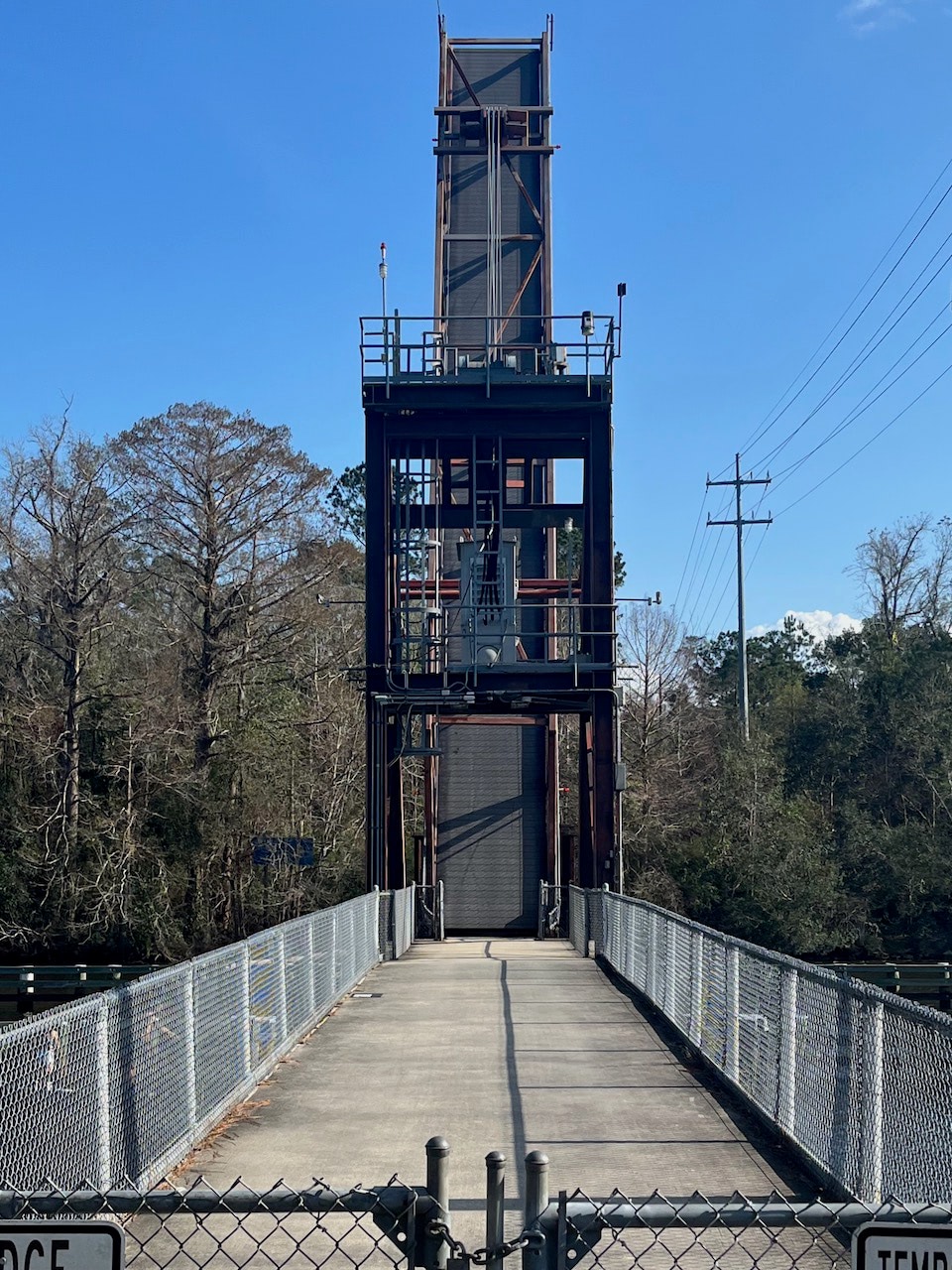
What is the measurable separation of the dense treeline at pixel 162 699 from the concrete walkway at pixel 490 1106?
30.7 m

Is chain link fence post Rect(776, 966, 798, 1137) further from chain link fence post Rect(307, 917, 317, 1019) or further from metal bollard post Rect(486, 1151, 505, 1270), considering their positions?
chain link fence post Rect(307, 917, 317, 1019)

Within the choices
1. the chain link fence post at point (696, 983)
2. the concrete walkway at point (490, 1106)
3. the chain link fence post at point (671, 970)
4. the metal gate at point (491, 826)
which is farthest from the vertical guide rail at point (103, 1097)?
the metal gate at point (491, 826)

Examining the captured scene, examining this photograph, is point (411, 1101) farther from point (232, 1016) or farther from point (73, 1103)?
→ point (73, 1103)

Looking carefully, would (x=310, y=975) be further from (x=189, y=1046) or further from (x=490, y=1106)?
(x=189, y=1046)

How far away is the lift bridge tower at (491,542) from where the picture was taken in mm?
27078

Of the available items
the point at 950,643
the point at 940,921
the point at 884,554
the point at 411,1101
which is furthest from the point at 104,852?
the point at 884,554

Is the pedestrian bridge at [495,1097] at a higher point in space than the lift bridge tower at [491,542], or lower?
lower

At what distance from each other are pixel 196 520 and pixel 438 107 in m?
16.7

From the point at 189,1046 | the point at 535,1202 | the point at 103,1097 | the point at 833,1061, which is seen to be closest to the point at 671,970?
the point at 833,1061

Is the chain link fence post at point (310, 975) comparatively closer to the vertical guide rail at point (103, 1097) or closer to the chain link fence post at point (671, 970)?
the chain link fence post at point (671, 970)

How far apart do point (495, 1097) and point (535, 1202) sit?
696 centimetres

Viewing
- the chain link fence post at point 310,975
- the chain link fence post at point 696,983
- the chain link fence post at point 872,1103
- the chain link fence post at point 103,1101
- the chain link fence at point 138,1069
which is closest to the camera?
the chain link fence at point 138,1069

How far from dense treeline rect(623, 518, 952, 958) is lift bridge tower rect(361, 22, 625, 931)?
1254 centimetres

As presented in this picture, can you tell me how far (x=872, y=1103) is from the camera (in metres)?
7.29
